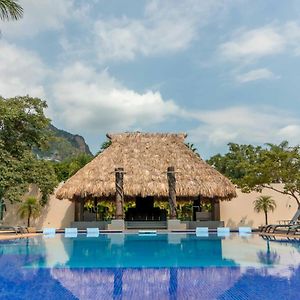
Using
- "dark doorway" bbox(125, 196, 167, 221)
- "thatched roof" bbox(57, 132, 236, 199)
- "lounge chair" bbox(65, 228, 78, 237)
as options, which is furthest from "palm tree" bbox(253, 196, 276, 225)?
"lounge chair" bbox(65, 228, 78, 237)

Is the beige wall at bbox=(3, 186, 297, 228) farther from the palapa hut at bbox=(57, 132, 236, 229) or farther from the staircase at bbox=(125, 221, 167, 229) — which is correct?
the staircase at bbox=(125, 221, 167, 229)

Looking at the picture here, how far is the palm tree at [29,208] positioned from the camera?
1973cm

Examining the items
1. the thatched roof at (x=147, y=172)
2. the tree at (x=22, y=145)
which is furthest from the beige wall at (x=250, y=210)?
the tree at (x=22, y=145)

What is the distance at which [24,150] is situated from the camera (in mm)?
19953

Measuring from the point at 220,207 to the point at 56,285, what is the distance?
15.8m

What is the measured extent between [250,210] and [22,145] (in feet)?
36.8

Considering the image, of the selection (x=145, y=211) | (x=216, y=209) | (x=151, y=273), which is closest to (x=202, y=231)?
(x=216, y=209)

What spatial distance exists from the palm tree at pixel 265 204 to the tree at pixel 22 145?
9.65 meters

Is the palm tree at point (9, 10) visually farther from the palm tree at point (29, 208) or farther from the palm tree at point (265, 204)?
the palm tree at point (265, 204)

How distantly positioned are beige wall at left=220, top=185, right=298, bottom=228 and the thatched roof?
5.43 feet

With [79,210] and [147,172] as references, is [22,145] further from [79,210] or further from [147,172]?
[147,172]

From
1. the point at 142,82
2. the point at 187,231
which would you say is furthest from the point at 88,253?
the point at 142,82

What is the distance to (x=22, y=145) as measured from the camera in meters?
19.8

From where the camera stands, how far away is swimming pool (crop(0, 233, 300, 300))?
5.44 m
